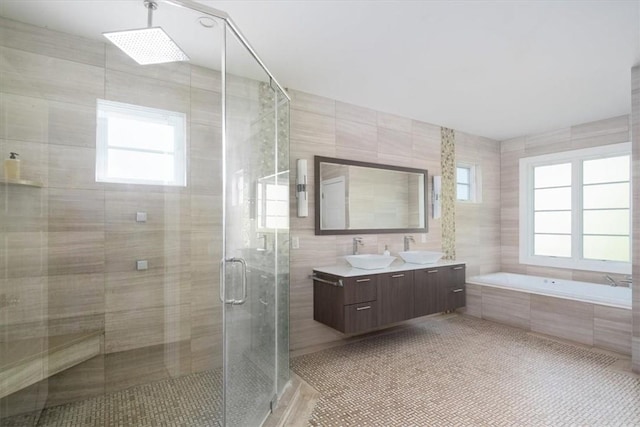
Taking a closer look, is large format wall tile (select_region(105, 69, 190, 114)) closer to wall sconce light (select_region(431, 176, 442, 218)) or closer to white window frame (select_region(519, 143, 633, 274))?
wall sconce light (select_region(431, 176, 442, 218))

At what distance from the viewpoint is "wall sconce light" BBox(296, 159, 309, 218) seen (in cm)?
316

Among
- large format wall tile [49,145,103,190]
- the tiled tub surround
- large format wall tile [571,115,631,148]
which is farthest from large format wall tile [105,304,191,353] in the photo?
large format wall tile [571,115,631,148]

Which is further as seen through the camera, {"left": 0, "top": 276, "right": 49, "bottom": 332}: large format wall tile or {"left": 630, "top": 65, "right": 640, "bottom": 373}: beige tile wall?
{"left": 630, "top": 65, "right": 640, "bottom": 373}: beige tile wall

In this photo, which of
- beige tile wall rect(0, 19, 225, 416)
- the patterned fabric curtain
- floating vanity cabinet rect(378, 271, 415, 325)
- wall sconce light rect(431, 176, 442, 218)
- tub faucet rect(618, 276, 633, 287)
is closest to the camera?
beige tile wall rect(0, 19, 225, 416)

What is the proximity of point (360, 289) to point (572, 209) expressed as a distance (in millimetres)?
3455

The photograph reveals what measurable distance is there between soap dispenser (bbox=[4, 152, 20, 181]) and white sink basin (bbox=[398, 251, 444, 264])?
133 inches

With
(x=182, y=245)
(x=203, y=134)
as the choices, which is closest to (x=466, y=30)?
(x=203, y=134)

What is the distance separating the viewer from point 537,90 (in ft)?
10.7

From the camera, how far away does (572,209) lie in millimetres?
4473

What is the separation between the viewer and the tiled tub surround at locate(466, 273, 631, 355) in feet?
10.6

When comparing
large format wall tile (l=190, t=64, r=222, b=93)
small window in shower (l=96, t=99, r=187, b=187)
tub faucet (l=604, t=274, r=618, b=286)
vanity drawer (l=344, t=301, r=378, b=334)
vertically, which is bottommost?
vanity drawer (l=344, t=301, r=378, b=334)

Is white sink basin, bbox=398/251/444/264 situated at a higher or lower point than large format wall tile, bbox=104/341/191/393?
higher

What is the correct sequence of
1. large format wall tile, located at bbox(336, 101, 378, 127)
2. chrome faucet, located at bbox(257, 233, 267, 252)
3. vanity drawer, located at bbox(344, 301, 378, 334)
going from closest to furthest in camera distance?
chrome faucet, located at bbox(257, 233, 267, 252)
vanity drawer, located at bbox(344, 301, 378, 334)
large format wall tile, located at bbox(336, 101, 378, 127)

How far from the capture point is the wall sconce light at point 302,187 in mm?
3158
